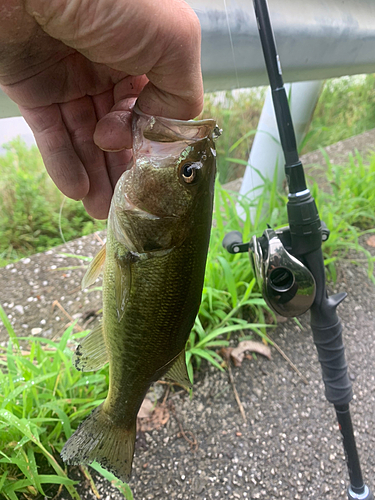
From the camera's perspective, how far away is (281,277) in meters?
1.23

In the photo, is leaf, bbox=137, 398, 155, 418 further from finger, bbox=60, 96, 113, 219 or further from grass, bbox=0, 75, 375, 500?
finger, bbox=60, 96, 113, 219

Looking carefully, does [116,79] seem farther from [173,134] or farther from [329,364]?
[329,364]

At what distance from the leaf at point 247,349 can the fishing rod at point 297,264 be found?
679 millimetres

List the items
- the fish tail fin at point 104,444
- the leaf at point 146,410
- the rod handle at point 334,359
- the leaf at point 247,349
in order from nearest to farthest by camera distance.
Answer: the fish tail fin at point 104,444, the rod handle at point 334,359, the leaf at point 146,410, the leaf at point 247,349

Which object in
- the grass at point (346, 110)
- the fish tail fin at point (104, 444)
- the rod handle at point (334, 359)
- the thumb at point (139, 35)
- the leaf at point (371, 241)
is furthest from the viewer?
the grass at point (346, 110)

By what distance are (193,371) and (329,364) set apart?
841 mm

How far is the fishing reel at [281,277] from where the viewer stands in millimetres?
1204

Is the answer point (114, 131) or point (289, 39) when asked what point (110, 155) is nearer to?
point (114, 131)

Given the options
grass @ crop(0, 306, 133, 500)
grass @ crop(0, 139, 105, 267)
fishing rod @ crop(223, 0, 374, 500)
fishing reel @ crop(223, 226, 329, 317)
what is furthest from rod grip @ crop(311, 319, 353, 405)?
grass @ crop(0, 139, 105, 267)

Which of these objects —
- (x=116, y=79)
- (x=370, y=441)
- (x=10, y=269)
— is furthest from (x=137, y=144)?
(x=10, y=269)

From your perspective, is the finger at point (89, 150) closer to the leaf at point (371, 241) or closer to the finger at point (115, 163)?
the finger at point (115, 163)

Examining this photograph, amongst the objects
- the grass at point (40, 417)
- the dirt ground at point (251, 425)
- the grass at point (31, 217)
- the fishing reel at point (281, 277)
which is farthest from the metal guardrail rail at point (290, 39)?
the grass at point (31, 217)

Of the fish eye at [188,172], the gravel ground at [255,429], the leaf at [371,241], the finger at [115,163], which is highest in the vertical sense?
the finger at [115,163]

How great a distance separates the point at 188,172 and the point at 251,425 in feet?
4.88
